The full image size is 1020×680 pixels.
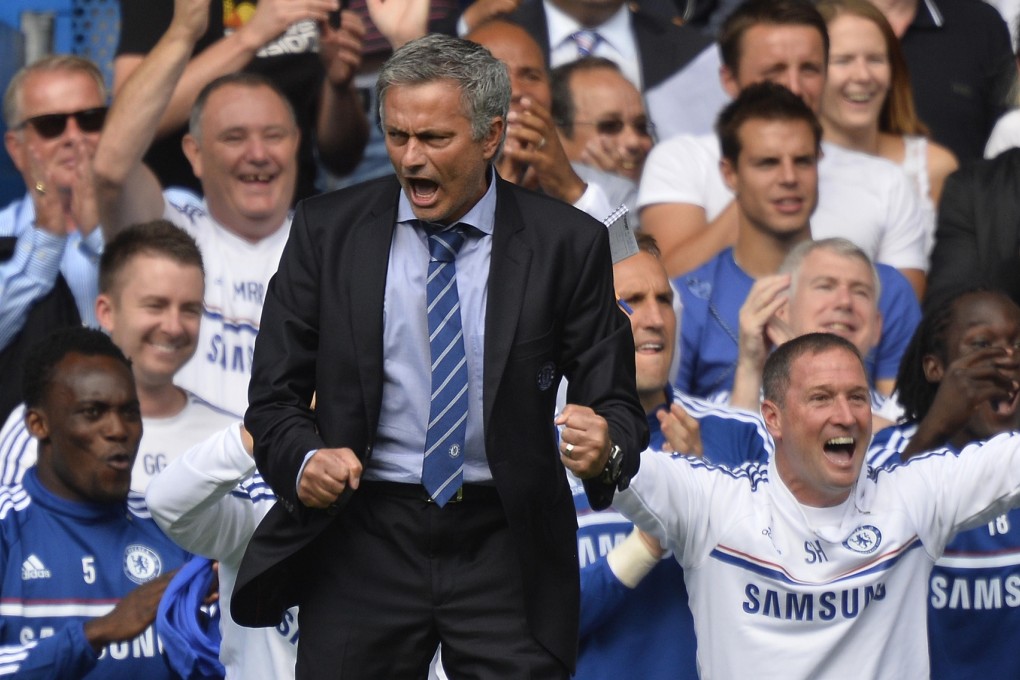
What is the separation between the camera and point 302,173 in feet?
23.9

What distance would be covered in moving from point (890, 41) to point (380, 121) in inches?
153

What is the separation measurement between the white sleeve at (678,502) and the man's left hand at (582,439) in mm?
1092

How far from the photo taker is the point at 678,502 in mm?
4906

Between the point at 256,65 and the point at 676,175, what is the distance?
1783 millimetres

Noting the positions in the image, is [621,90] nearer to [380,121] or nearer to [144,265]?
[144,265]

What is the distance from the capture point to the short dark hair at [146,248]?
6.18 meters

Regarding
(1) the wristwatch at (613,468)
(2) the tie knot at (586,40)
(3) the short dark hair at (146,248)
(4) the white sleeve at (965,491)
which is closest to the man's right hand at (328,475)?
(1) the wristwatch at (613,468)

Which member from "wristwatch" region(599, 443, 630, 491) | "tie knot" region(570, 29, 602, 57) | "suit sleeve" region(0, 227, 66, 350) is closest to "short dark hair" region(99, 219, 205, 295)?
"suit sleeve" region(0, 227, 66, 350)

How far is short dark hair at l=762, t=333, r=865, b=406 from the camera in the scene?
16.9 ft

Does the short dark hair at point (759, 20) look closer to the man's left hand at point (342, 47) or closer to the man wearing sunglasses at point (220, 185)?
the man's left hand at point (342, 47)

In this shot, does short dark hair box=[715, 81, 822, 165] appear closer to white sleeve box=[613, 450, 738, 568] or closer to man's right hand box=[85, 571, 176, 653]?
white sleeve box=[613, 450, 738, 568]

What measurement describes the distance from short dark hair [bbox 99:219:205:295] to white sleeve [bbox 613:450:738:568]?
2.04 meters

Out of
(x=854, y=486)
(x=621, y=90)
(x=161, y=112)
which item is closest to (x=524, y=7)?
(x=621, y=90)

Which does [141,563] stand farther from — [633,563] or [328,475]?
[328,475]
